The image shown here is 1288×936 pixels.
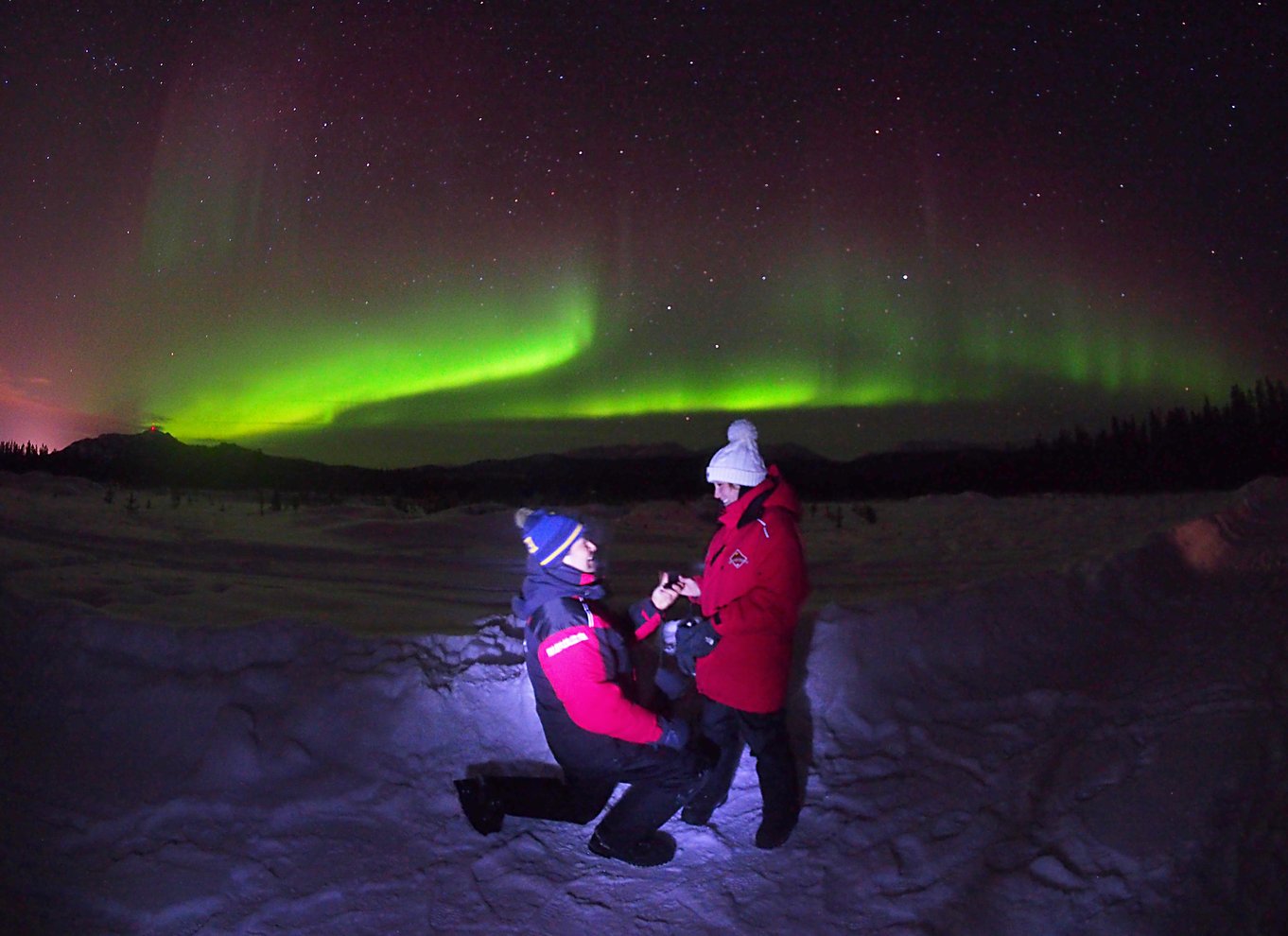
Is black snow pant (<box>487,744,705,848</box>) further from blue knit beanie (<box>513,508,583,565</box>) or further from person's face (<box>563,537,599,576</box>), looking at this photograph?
blue knit beanie (<box>513,508,583,565</box>)

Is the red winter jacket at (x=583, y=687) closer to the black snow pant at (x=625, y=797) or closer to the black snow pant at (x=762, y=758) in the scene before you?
the black snow pant at (x=625, y=797)

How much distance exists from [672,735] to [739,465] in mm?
1307

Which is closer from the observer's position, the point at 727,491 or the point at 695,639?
the point at 695,639

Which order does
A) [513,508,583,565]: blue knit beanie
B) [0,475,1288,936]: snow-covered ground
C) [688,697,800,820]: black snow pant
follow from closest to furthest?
[0,475,1288,936]: snow-covered ground, [513,508,583,565]: blue knit beanie, [688,697,800,820]: black snow pant

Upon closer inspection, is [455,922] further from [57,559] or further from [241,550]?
[241,550]

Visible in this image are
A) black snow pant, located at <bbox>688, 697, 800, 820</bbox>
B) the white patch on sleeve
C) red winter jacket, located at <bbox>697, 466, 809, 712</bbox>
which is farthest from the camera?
black snow pant, located at <bbox>688, 697, 800, 820</bbox>

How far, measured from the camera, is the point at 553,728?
399cm

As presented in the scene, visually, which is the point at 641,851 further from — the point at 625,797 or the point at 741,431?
the point at 741,431

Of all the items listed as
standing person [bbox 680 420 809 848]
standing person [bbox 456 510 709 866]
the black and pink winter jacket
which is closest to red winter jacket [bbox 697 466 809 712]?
standing person [bbox 680 420 809 848]

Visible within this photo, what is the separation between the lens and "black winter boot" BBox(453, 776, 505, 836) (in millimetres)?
3961

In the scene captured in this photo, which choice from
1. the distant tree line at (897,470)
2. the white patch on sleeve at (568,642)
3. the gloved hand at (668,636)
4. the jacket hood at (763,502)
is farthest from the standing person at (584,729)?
the distant tree line at (897,470)

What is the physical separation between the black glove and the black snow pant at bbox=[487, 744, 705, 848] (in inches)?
17.5

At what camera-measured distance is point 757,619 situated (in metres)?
3.93

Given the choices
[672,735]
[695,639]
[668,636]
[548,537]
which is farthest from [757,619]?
[668,636]
